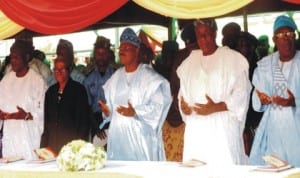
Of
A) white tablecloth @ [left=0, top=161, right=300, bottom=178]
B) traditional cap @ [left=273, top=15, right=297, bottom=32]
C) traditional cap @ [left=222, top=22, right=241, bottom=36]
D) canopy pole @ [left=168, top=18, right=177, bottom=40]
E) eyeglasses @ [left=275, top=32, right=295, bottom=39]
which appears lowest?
white tablecloth @ [left=0, top=161, right=300, bottom=178]


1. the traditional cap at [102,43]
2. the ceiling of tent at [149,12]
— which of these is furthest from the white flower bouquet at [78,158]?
the ceiling of tent at [149,12]

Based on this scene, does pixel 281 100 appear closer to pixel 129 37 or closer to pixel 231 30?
pixel 129 37

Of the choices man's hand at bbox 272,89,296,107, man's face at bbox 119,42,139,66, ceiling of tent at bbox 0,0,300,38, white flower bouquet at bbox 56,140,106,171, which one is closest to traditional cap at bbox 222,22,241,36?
ceiling of tent at bbox 0,0,300,38

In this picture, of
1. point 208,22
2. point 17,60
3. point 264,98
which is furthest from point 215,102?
point 17,60

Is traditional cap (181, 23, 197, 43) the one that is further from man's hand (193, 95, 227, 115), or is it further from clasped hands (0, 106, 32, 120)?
clasped hands (0, 106, 32, 120)

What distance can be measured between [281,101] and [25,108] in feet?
8.42

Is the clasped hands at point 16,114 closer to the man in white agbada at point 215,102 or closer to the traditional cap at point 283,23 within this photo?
the man in white agbada at point 215,102

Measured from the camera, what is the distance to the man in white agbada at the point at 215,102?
178 inches

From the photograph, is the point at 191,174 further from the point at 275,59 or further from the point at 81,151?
the point at 275,59

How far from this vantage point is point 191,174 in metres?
3.25

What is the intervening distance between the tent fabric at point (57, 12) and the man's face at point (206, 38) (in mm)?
692

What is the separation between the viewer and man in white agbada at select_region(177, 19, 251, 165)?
4516mm

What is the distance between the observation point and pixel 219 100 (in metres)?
4.56

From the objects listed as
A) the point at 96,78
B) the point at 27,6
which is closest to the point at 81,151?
the point at 27,6
